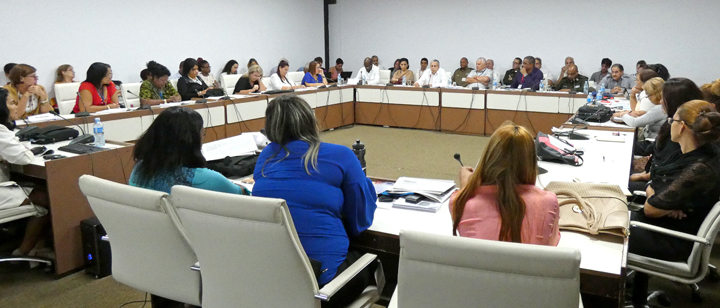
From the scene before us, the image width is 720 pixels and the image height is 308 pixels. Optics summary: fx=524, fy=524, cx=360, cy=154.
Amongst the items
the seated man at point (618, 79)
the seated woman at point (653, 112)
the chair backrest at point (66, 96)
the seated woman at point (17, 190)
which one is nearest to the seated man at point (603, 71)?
the seated man at point (618, 79)

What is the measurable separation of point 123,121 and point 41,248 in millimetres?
1807

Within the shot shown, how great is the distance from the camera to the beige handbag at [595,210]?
6.03ft

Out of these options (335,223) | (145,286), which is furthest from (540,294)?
(145,286)

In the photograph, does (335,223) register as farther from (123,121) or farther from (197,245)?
(123,121)

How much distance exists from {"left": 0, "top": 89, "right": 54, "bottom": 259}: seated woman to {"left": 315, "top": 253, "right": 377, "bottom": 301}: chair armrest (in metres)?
2.16

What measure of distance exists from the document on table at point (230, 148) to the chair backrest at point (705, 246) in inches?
85.7

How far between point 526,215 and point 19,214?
2692 mm

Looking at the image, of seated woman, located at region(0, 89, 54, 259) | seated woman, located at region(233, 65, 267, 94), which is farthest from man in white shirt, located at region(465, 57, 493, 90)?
seated woman, located at region(0, 89, 54, 259)

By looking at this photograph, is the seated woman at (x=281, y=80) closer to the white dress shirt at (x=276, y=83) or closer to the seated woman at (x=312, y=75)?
the white dress shirt at (x=276, y=83)

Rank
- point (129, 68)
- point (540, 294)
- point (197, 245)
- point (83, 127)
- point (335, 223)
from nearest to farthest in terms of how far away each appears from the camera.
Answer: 1. point (540, 294)
2. point (197, 245)
3. point (335, 223)
4. point (83, 127)
5. point (129, 68)

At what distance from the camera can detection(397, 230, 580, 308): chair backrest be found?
1149 mm

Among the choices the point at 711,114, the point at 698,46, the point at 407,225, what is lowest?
the point at 407,225

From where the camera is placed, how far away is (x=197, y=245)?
1.66 metres

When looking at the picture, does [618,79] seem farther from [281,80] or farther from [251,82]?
[251,82]
